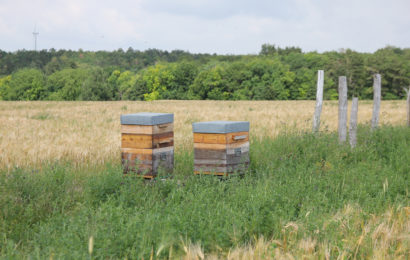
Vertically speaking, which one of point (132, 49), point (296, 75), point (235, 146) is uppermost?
point (132, 49)

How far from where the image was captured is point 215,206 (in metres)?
5.89

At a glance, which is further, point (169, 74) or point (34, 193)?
point (169, 74)

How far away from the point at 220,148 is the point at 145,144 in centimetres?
135

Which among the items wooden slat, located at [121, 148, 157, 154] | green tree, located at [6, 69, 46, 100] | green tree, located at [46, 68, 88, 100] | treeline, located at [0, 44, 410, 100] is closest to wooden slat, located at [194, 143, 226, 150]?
wooden slat, located at [121, 148, 157, 154]

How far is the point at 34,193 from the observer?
6320 mm

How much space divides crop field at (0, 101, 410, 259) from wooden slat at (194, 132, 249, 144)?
0.68m

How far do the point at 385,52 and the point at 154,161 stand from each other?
76173 mm

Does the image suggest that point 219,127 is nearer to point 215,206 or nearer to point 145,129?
point 145,129

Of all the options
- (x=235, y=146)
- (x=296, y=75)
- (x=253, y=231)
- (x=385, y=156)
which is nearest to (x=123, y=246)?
(x=253, y=231)

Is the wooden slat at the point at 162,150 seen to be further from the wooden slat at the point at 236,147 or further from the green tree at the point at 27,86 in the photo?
the green tree at the point at 27,86

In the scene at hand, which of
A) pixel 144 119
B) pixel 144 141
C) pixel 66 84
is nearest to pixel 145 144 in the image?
pixel 144 141

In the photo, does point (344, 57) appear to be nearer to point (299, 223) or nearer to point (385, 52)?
point (385, 52)

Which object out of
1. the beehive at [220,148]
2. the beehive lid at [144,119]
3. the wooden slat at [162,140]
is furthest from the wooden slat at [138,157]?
the beehive at [220,148]

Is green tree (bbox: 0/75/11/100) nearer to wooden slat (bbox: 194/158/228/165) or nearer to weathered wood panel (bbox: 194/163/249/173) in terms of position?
wooden slat (bbox: 194/158/228/165)
